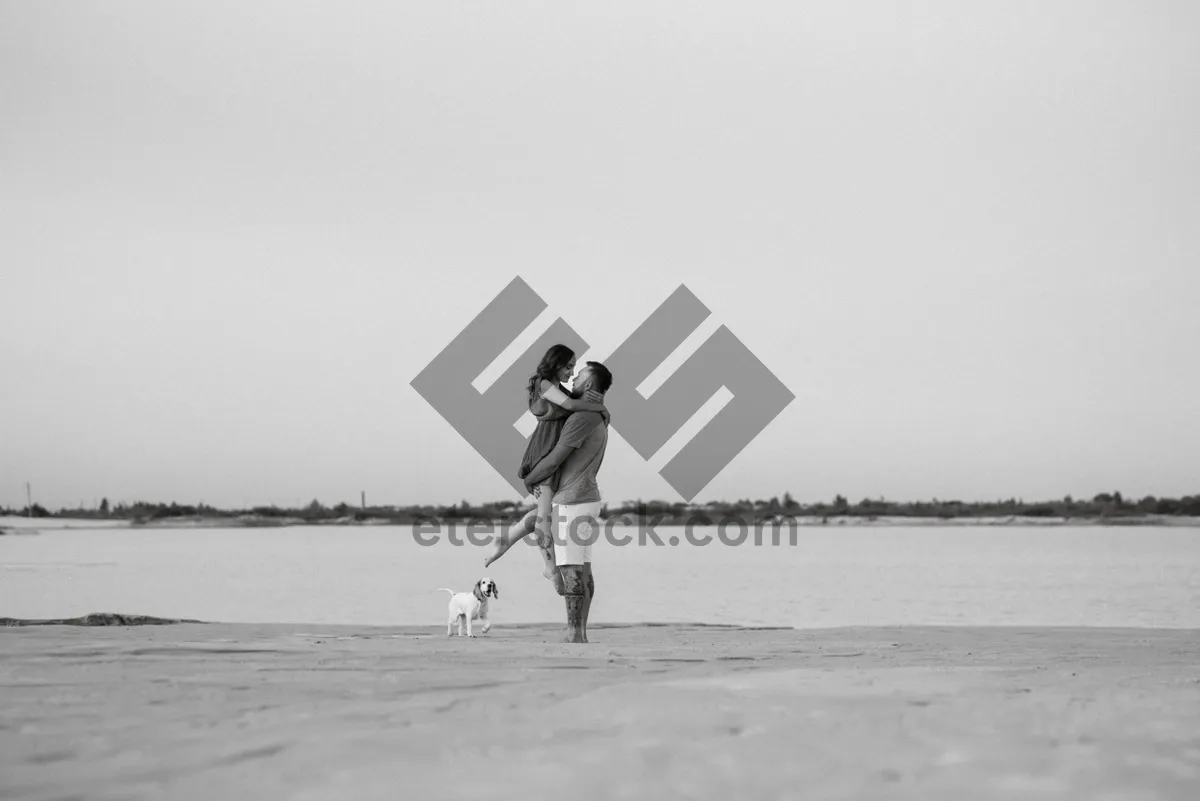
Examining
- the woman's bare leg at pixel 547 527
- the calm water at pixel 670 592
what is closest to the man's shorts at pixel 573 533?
the woman's bare leg at pixel 547 527

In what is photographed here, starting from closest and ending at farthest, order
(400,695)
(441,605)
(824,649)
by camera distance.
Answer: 1. (400,695)
2. (824,649)
3. (441,605)

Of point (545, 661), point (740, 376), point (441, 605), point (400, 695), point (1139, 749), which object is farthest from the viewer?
point (441, 605)

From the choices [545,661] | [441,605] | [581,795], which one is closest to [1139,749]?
[581,795]

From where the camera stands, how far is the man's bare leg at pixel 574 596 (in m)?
8.43

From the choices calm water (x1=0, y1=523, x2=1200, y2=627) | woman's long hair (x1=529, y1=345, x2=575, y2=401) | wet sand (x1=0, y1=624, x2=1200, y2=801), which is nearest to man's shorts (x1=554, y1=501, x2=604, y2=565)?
woman's long hair (x1=529, y1=345, x2=575, y2=401)

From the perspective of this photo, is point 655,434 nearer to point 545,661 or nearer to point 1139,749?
point 545,661

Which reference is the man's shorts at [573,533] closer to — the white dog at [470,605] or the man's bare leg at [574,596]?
the man's bare leg at [574,596]

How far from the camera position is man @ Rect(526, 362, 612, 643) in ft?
27.4

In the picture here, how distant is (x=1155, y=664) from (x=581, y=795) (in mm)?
4746

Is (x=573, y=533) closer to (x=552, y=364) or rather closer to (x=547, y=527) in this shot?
(x=547, y=527)

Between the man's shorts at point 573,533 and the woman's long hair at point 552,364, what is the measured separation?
800 mm

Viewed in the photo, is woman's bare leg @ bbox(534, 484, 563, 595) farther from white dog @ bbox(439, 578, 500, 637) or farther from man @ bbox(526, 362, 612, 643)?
white dog @ bbox(439, 578, 500, 637)

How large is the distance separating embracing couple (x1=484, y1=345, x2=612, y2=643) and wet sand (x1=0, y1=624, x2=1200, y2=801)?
1.35 m

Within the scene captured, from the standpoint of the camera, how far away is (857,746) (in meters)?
3.84
